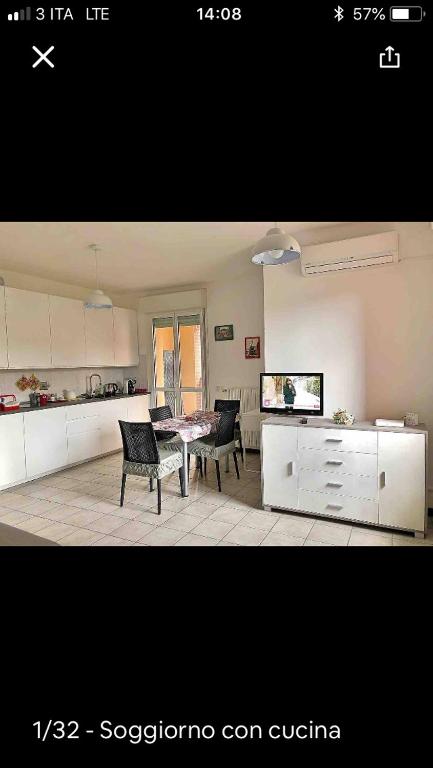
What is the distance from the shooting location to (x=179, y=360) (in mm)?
5855

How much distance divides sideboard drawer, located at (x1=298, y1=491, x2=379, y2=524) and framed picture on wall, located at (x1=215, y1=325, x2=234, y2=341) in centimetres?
288

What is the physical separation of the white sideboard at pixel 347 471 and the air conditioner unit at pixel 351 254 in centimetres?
140

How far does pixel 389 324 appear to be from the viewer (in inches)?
119

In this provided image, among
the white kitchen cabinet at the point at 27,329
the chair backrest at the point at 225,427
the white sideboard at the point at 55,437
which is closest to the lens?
the chair backrest at the point at 225,427

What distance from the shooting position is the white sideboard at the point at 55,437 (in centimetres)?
370

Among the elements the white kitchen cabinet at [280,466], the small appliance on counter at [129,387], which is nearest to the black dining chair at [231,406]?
the white kitchen cabinet at [280,466]

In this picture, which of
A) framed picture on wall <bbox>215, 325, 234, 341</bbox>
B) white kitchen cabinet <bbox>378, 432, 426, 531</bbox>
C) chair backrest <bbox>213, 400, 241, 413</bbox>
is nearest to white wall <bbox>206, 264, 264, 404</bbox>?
framed picture on wall <bbox>215, 325, 234, 341</bbox>

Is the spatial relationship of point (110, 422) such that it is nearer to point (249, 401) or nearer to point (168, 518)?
point (249, 401)

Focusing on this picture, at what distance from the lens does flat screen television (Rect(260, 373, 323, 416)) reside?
3.08m

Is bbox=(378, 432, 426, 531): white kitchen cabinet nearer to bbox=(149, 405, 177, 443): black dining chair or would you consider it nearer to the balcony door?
bbox=(149, 405, 177, 443): black dining chair
